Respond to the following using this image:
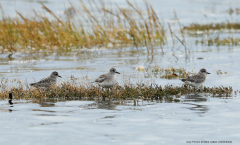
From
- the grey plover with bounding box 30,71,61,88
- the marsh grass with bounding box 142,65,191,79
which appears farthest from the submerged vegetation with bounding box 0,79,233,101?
the marsh grass with bounding box 142,65,191,79

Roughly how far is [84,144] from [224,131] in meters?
2.96

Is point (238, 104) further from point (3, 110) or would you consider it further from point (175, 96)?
point (3, 110)

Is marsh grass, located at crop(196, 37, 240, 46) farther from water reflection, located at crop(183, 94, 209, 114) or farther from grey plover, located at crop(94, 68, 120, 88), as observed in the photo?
grey plover, located at crop(94, 68, 120, 88)

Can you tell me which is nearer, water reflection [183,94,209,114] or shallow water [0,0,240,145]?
shallow water [0,0,240,145]

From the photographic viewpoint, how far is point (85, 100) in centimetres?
1152

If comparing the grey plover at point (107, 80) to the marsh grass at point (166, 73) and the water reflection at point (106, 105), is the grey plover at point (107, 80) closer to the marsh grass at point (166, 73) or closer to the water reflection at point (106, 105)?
the water reflection at point (106, 105)

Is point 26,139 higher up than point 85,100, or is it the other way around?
point 85,100

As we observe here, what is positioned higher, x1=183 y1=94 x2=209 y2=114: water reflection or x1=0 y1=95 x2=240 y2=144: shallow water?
x1=183 y1=94 x2=209 y2=114: water reflection

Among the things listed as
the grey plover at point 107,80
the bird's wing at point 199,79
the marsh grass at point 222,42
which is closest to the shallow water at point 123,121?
the bird's wing at point 199,79

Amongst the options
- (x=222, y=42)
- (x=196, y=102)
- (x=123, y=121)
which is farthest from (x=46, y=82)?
(x=222, y=42)

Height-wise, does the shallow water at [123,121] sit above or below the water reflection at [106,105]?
below

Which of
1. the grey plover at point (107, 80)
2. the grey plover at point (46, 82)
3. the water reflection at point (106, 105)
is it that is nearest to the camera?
the water reflection at point (106, 105)

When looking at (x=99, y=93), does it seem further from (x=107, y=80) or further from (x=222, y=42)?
(x=222, y=42)

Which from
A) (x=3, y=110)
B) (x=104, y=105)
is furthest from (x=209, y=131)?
(x=3, y=110)
